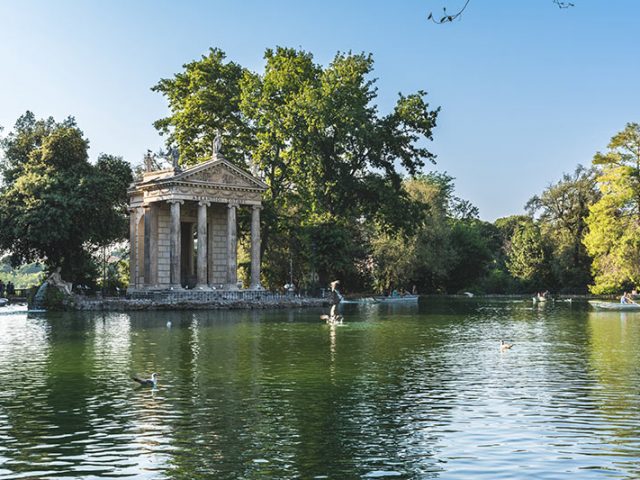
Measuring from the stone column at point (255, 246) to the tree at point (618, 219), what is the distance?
31.0m

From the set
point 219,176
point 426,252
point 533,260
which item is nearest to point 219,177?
point 219,176

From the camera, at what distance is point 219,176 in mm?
63094

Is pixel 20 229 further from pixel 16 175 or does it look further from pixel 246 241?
pixel 246 241

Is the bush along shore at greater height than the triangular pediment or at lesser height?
lesser

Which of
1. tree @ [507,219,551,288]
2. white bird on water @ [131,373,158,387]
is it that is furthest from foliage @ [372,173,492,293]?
white bird on water @ [131,373,158,387]

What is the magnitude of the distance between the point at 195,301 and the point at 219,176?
11048 millimetres

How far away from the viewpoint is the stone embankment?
5472cm

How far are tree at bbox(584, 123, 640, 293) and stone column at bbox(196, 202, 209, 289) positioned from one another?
35628 mm

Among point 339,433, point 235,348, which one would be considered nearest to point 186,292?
point 235,348

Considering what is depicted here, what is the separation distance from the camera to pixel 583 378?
68.7 feet

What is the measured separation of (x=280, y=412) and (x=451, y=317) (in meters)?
33.2

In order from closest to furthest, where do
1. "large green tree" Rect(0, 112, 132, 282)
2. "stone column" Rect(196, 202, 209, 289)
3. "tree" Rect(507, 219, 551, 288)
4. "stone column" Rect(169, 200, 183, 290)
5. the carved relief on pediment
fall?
"large green tree" Rect(0, 112, 132, 282), "stone column" Rect(169, 200, 183, 290), the carved relief on pediment, "stone column" Rect(196, 202, 209, 289), "tree" Rect(507, 219, 551, 288)

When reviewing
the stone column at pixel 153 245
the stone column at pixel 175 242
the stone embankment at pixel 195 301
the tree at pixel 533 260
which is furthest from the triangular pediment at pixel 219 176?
the tree at pixel 533 260

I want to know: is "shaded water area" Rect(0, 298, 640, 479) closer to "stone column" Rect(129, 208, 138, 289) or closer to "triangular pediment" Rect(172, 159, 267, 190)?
"triangular pediment" Rect(172, 159, 267, 190)
